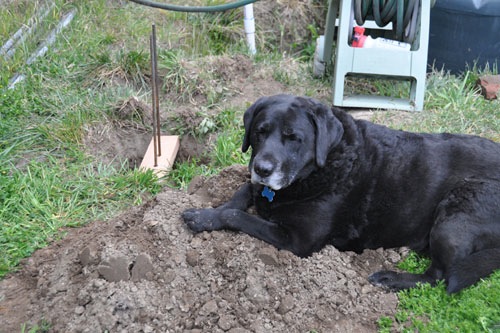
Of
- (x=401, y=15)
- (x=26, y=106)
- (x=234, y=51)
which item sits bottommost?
(x=26, y=106)

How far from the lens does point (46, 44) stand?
607 centimetres

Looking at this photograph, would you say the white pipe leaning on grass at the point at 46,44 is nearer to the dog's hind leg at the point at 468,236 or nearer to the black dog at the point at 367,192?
the black dog at the point at 367,192

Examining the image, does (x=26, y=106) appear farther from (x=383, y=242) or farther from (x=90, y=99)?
(x=383, y=242)

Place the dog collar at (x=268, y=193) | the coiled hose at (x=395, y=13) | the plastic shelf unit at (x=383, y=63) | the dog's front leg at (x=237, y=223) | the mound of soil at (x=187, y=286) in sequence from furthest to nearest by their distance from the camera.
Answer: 1. the plastic shelf unit at (x=383, y=63)
2. the coiled hose at (x=395, y=13)
3. the dog collar at (x=268, y=193)
4. the dog's front leg at (x=237, y=223)
5. the mound of soil at (x=187, y=286)

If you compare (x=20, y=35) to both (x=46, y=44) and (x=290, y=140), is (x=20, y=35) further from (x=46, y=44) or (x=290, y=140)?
(x=290, y=140)

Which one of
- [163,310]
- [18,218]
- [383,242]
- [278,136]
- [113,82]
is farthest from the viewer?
[113,82]

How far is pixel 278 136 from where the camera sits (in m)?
3.39

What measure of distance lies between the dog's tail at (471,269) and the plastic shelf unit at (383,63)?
8.58 feet

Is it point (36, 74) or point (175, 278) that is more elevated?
point (36, 74)

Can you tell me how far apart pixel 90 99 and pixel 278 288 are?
3162 millimetres

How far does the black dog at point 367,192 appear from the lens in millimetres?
3350

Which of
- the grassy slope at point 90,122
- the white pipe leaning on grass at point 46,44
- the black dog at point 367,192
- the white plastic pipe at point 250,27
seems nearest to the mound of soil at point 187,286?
the black dog at point 367,192

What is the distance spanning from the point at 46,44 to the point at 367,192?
421 centimetres

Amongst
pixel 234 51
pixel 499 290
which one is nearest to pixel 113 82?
pixel 234 51
